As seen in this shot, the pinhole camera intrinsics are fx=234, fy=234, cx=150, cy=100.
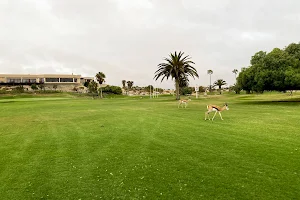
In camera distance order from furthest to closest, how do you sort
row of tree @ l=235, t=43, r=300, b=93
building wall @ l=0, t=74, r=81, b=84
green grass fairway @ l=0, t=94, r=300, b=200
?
building wall @ l=0, t=74, r=81, b=84 → row of tree @ l=235, t=43, r=300, b=93 → green grass fairway @ l=0, t=94, r=300, b=200

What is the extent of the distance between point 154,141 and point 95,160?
383 centimetres

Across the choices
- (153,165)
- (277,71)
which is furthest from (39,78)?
(153,165)

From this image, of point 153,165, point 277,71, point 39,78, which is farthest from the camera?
point 39,78

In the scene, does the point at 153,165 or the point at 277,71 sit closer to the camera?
the point at 153,165

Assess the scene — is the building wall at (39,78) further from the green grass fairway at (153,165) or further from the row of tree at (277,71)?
the green grass fairway at (153,165)

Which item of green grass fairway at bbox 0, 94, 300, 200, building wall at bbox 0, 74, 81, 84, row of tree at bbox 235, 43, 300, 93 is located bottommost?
green grass fairway at bbox 0, 94, 300, 200

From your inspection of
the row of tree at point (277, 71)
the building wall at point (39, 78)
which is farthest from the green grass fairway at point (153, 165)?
the building wall at point (39, 78)

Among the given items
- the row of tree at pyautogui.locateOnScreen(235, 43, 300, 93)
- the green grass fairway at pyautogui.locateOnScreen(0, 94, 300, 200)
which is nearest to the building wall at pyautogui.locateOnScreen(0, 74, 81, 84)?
the row of tree at pyautogui.locateOnScreen(235, 43, 300, 93)

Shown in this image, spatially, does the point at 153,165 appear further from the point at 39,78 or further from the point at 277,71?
the point at 39,78

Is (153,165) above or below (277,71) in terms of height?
below

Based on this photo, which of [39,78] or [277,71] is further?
[39,78]

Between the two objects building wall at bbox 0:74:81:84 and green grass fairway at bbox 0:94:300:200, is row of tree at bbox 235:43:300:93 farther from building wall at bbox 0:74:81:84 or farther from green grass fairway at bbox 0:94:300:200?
building wall at bbox 0:74:81:84

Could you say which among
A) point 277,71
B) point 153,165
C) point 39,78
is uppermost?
point 39,78

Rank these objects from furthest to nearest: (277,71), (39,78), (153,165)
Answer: (39,78) → (277,71) → (153,165)
